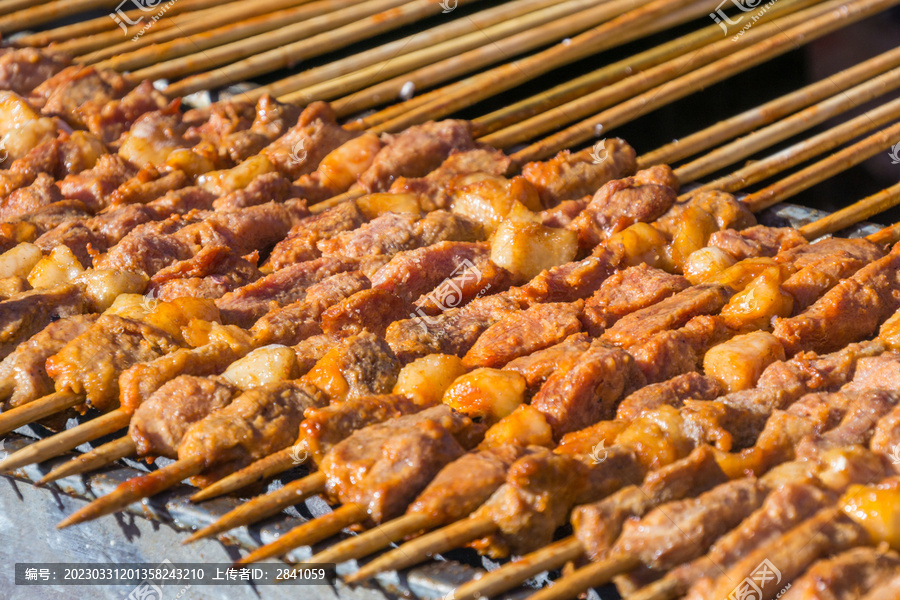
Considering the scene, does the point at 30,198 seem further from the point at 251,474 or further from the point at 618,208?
the point at 618,208

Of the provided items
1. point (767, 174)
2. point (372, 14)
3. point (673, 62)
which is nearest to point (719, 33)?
point (673, 62)

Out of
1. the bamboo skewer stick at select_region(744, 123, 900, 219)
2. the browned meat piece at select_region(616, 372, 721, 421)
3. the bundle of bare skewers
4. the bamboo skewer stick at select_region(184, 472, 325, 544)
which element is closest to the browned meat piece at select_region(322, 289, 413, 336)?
the bundle of bare skewers

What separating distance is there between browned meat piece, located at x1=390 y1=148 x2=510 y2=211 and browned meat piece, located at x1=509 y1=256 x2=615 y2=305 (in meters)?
0.89

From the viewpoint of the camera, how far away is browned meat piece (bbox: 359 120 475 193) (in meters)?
4.85

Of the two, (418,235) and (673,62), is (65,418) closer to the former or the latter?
(418,235)

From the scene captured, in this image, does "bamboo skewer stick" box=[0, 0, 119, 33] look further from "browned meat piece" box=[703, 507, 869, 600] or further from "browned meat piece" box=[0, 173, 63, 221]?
"browned meat piece" box=[703, 507, 869, 600]

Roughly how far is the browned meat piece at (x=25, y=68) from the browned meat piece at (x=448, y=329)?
136 inches

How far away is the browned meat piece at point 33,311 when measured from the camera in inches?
Result: 142

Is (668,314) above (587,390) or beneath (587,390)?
above

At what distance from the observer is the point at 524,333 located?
3.57 m

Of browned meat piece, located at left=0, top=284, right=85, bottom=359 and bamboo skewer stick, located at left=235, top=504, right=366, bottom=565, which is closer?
bamboo skewer stick, located at left=235, top=504, right=366, bottom=565

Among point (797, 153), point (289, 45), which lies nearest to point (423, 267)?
point (797, 153)

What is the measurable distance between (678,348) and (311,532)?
5.30 feet

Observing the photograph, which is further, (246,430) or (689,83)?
(689,83)
